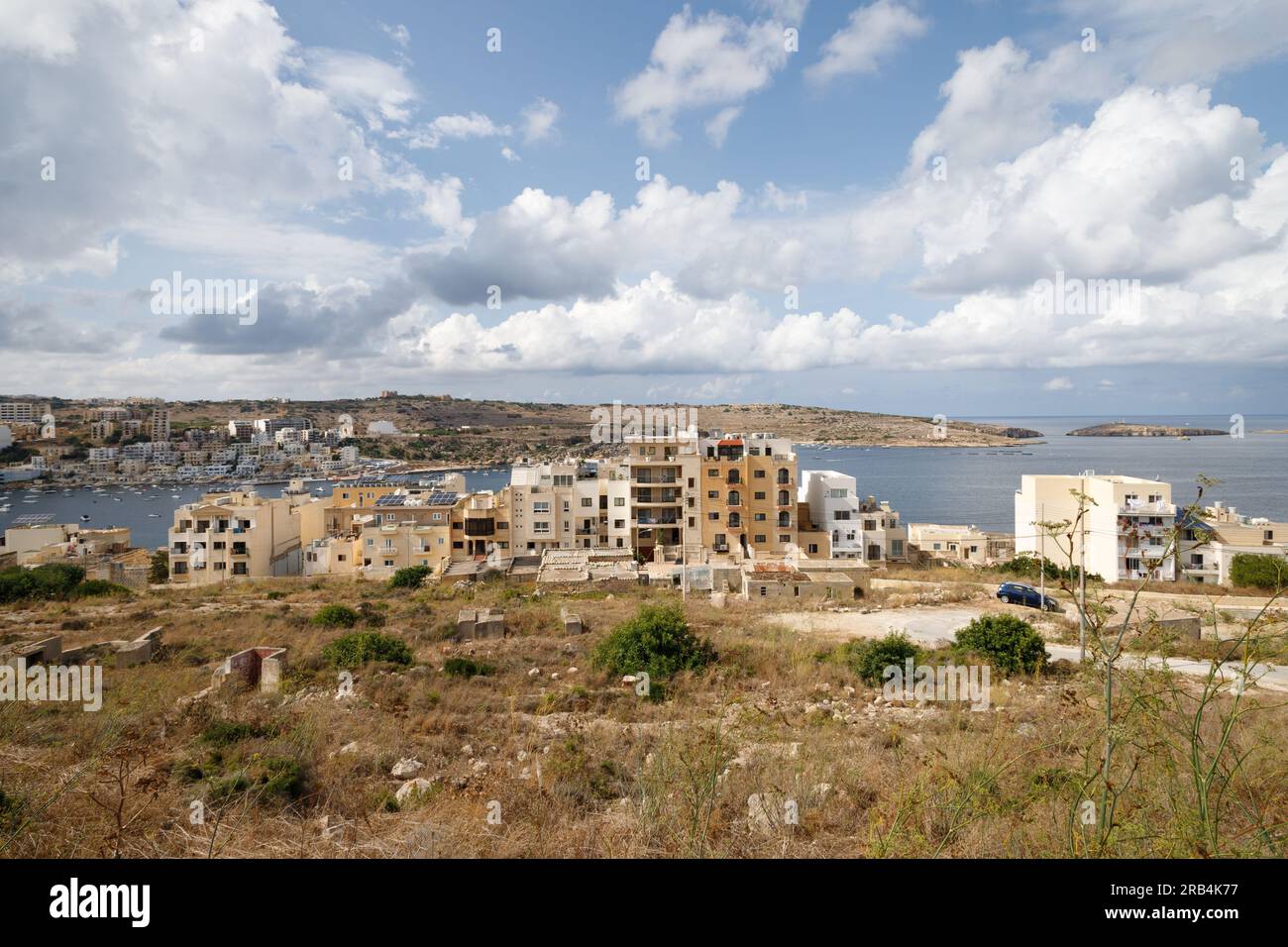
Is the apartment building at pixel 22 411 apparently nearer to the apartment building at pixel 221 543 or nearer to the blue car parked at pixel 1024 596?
the apartment building at pixel 221 543

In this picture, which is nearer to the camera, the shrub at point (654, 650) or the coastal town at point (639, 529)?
the shrub at point (654, 650)

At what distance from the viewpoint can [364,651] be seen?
35.3ft

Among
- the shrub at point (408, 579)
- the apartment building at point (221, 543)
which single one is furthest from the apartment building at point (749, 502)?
the apartment building at point (221, 543)

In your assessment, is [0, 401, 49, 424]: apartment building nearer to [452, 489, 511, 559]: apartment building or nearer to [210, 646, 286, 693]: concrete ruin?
[452, 489, 511, 559]: apartment building

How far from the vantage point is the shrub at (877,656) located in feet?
32.8

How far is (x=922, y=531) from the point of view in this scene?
44281 mm

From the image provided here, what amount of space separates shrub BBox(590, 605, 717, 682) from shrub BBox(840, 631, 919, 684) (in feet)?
7.72

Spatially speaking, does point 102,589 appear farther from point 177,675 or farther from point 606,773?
point 606,773

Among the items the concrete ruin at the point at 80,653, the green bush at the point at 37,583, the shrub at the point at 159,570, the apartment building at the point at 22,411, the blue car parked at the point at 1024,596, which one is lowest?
the shrub at the point at 159,570

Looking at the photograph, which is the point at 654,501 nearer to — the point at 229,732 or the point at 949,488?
the point at 229,732

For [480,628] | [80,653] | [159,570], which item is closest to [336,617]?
[480,628]

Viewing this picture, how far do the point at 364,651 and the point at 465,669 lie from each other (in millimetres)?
2015

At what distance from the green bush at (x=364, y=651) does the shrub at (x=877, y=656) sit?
758cm
